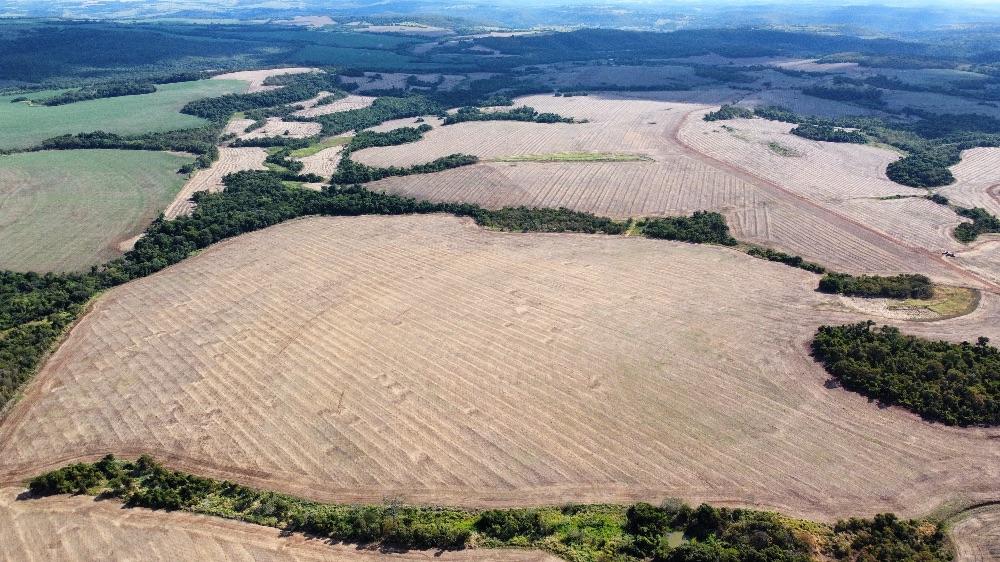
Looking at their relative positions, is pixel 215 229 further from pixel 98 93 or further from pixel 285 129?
pixel 98 93

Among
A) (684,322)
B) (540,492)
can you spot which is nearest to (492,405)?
(540,492)

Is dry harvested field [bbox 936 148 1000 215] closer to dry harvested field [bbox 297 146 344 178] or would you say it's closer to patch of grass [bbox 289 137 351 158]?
dry harvested field [bbox 297 146 344 178]

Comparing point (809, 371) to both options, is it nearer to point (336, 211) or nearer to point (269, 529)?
point (269, 529)

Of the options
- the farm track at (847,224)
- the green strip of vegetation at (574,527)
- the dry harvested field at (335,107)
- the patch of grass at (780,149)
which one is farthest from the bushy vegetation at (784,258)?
the dry harvested field at (335,107)

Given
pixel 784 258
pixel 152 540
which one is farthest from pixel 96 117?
pixel 784 258

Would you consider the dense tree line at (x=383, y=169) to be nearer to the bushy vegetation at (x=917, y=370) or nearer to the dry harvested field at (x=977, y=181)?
the bushy vegetation at (x=917, y=370)
